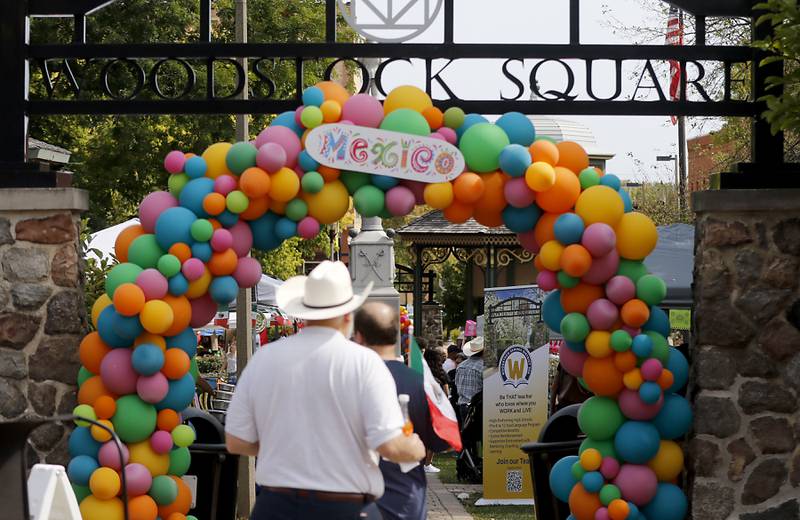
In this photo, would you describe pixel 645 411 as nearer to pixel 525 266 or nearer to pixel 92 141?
pixel 92 141

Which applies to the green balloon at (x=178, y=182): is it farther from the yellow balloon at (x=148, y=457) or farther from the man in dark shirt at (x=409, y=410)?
the man in dark shirt at (x=409, y=410)

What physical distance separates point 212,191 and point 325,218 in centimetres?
72

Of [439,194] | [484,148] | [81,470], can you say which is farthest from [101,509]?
[484,148]

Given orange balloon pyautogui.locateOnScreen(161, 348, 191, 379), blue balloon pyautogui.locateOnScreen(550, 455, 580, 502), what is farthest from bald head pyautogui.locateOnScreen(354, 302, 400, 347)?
blue balloon pyautogui.locateOnScreen(550, 455, 580, 502)

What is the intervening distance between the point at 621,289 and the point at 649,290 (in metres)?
0.19

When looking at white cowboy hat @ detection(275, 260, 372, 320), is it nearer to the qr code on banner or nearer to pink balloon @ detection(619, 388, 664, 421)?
pink balloon @ detection(619, 388, 664, 421)

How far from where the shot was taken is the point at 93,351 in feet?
26.7

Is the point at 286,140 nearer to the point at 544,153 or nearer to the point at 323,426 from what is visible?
the point at 544,153

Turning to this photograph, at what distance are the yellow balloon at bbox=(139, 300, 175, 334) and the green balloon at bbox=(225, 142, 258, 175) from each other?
0.95 metres

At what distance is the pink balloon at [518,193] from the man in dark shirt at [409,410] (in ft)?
6.02

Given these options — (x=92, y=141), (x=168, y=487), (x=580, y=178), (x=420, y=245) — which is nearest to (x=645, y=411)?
(x=580, y=178)

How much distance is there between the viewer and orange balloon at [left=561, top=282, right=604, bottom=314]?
8219 millimetres

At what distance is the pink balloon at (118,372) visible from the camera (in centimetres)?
802

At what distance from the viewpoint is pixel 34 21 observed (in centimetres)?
1936
